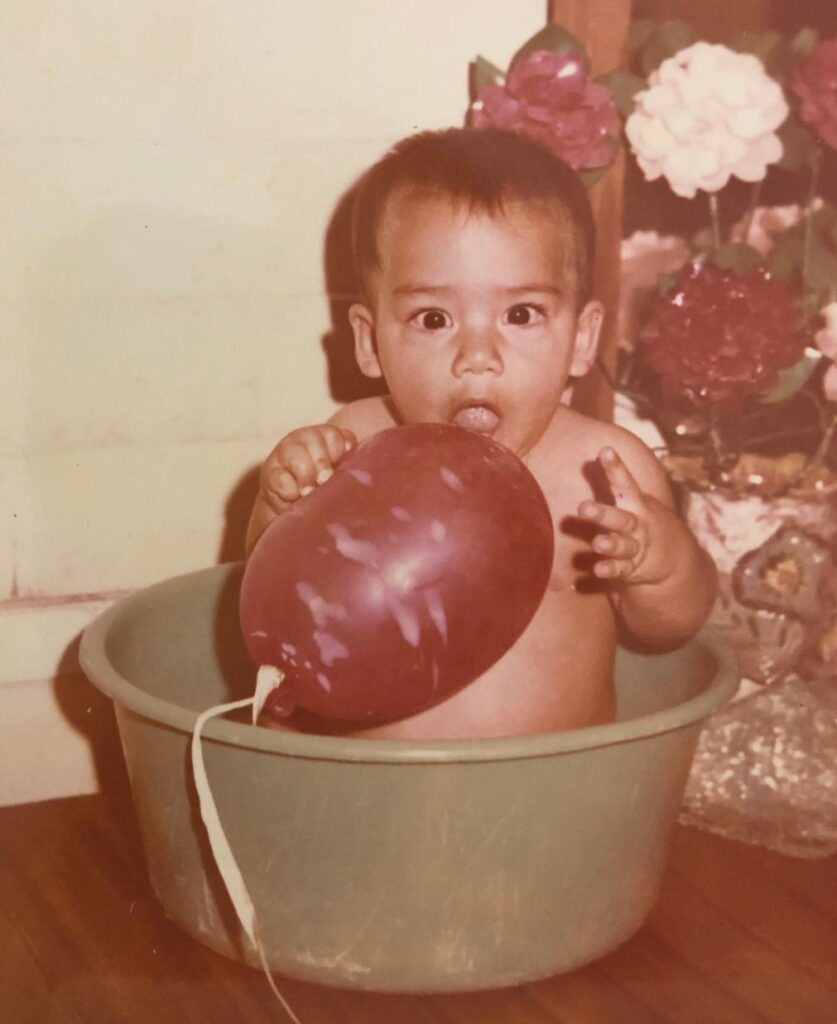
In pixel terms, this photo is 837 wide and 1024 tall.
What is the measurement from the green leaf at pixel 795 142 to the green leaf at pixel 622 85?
0.15m

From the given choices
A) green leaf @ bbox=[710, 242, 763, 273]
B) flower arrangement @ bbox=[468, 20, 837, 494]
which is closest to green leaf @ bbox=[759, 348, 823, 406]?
flower arrangement @ bbox=[468, 20, 837, 494]

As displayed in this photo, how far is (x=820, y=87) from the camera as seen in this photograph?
129 cm

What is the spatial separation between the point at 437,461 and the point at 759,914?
0.48 metres

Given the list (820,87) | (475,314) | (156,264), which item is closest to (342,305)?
(156,264)

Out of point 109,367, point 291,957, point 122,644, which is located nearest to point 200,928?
point 291,957

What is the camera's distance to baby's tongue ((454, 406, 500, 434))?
1080 millimetres

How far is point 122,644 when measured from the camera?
1.16 metres

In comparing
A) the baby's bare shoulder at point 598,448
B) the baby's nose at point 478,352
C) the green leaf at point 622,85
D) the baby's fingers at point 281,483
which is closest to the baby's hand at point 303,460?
the baby's fingers at point 281,483

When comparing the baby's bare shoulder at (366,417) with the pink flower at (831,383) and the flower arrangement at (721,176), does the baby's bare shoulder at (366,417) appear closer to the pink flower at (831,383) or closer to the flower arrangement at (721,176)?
the flower arrangement at (721,176)

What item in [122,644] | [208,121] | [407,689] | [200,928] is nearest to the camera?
[407,689]

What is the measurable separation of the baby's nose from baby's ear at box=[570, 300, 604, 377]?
0.11m

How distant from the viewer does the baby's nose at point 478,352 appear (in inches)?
41.9

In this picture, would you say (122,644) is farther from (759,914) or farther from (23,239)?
(759,914)

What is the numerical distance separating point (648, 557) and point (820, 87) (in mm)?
567
